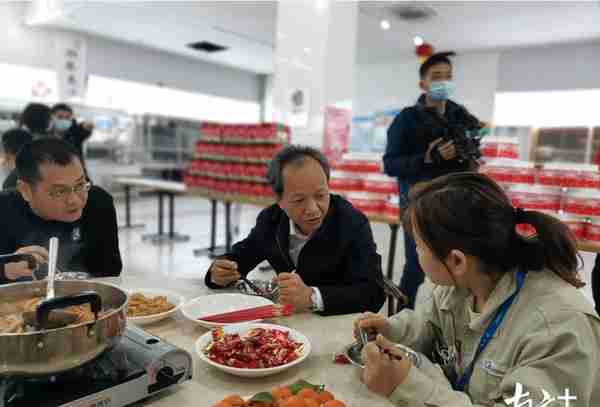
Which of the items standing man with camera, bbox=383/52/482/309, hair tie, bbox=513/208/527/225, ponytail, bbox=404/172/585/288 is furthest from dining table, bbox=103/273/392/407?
standing man with camera, bbox=383/52/482/309

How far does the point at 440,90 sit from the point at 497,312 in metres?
1.90

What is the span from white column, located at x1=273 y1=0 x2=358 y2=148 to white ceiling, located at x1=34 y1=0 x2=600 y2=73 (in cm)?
162

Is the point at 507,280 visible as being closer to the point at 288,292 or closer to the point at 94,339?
the point at 288,292

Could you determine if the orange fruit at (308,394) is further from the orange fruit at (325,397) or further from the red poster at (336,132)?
the red poster at (336,132)

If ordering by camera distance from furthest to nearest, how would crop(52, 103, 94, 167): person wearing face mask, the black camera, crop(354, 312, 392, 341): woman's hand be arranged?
crop(52, 103, 94, 167): person wearing face mask < the black camera < crop(354, 312, 392, 341): woman's hand

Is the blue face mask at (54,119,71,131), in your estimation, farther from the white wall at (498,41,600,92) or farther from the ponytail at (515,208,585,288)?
the white wall at (498,41,600,92)

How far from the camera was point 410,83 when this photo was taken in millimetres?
9250

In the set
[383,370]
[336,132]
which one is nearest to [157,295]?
[383,370]

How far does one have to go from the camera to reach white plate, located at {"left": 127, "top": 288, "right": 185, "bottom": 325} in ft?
3.64

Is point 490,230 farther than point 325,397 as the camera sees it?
Yes

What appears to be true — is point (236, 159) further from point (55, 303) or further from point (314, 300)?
point (55, 303)

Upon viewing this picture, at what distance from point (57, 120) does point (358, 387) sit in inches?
181

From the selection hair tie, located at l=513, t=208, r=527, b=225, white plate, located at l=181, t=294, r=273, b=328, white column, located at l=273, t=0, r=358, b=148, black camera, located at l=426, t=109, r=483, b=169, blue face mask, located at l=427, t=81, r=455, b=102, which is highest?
white column, located at l=273, t=0, r=358, b=148

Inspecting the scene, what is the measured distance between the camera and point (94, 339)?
27.4 inches
